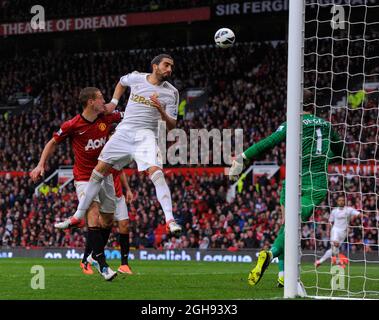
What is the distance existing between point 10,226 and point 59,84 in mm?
10813

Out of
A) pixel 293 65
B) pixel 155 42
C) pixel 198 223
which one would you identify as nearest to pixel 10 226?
pixel 198 223

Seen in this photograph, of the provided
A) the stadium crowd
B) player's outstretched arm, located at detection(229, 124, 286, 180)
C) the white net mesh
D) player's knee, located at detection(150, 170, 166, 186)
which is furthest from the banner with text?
player's outstretched arm, located at detection(229, 124, 286, 180)

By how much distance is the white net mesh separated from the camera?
10273 mm

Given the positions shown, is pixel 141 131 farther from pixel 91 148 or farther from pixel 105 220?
pixel 105 220

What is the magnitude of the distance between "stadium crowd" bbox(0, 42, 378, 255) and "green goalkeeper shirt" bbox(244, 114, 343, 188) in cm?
825

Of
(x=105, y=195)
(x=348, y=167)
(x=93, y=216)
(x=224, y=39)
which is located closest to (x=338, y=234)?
(x=348, y=167)

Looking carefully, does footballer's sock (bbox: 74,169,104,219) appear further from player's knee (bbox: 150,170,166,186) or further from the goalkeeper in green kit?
the goalkeeper in green kit

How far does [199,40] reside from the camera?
3791 cm

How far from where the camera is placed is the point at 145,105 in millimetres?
10570

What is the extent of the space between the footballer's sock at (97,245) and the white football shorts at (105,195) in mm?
392

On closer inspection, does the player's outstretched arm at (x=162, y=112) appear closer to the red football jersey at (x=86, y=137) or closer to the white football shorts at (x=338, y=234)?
the red football jersey at (x=86, y=137)

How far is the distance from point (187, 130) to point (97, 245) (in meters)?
19.5
